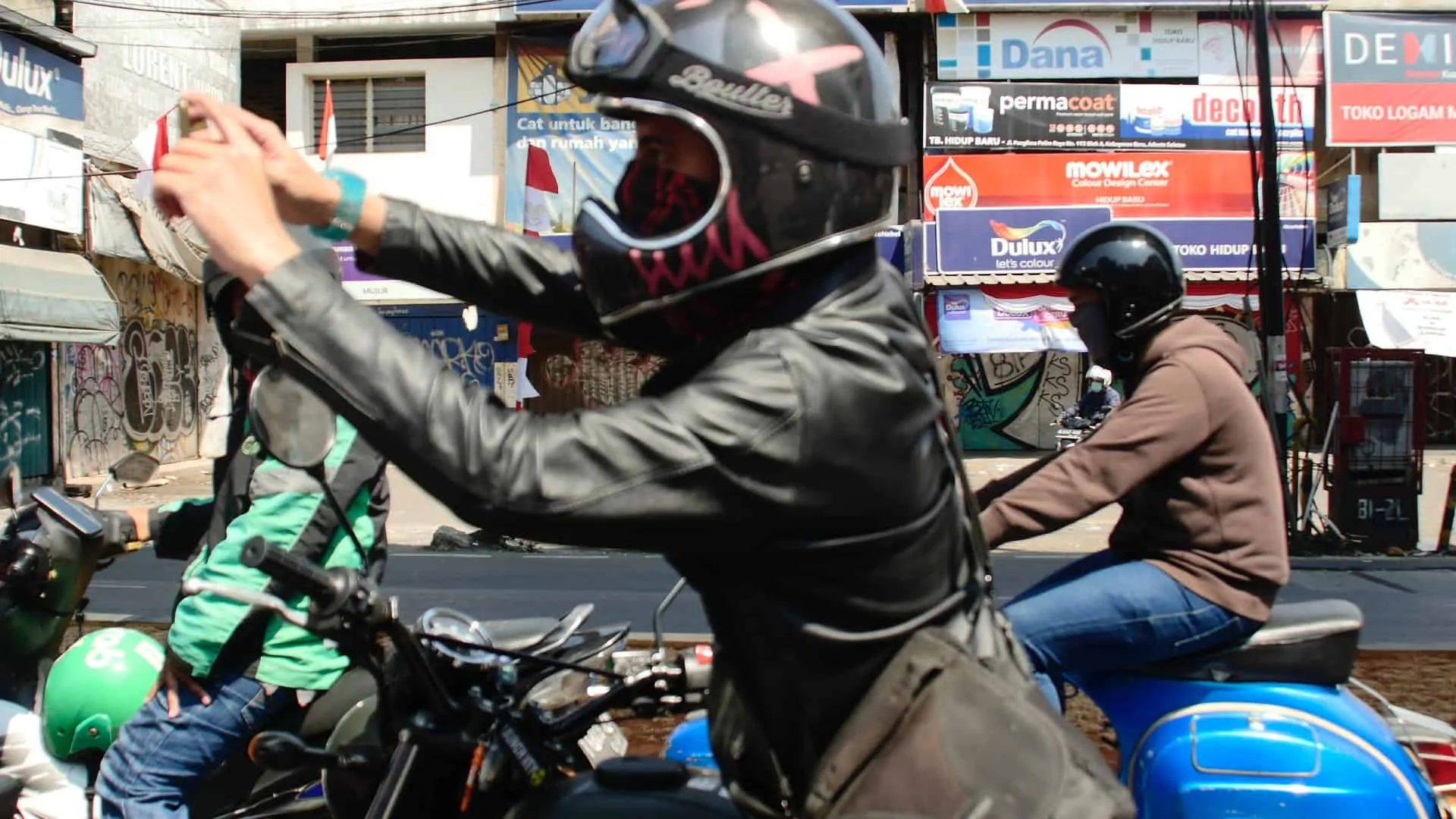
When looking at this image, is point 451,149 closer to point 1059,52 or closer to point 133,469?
point 1059,52

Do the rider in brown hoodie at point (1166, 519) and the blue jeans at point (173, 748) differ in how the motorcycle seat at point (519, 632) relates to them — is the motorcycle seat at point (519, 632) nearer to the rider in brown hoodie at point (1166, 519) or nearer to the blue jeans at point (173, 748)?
the blue jeans at point (173, 748)

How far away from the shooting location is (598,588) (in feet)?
29.5

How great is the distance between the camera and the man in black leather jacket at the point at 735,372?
124 cm

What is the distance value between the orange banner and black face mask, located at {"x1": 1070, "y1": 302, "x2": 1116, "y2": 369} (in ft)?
52.1

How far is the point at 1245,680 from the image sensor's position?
2.90 meters

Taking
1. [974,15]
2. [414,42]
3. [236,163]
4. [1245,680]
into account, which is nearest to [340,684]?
[236,163]

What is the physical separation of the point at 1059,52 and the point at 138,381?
15.2 m

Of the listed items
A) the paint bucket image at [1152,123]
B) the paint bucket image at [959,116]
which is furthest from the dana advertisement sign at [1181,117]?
the paint bucket image at [959,116]

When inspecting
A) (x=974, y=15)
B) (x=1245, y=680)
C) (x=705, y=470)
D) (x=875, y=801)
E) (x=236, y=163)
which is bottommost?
(x=1245, y=680)

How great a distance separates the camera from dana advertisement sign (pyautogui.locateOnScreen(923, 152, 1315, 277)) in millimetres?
18641

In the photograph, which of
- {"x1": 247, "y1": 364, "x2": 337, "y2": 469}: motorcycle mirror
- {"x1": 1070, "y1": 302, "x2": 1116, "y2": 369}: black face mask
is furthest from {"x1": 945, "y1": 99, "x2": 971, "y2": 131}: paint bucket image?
{"x1": 247, "y1": 364, "x2": 337, "y2": 469}: motorcycle mirror

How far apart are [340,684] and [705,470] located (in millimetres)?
1775

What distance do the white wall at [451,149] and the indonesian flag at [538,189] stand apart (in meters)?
1.25

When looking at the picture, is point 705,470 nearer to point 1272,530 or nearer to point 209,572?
point 209,572
